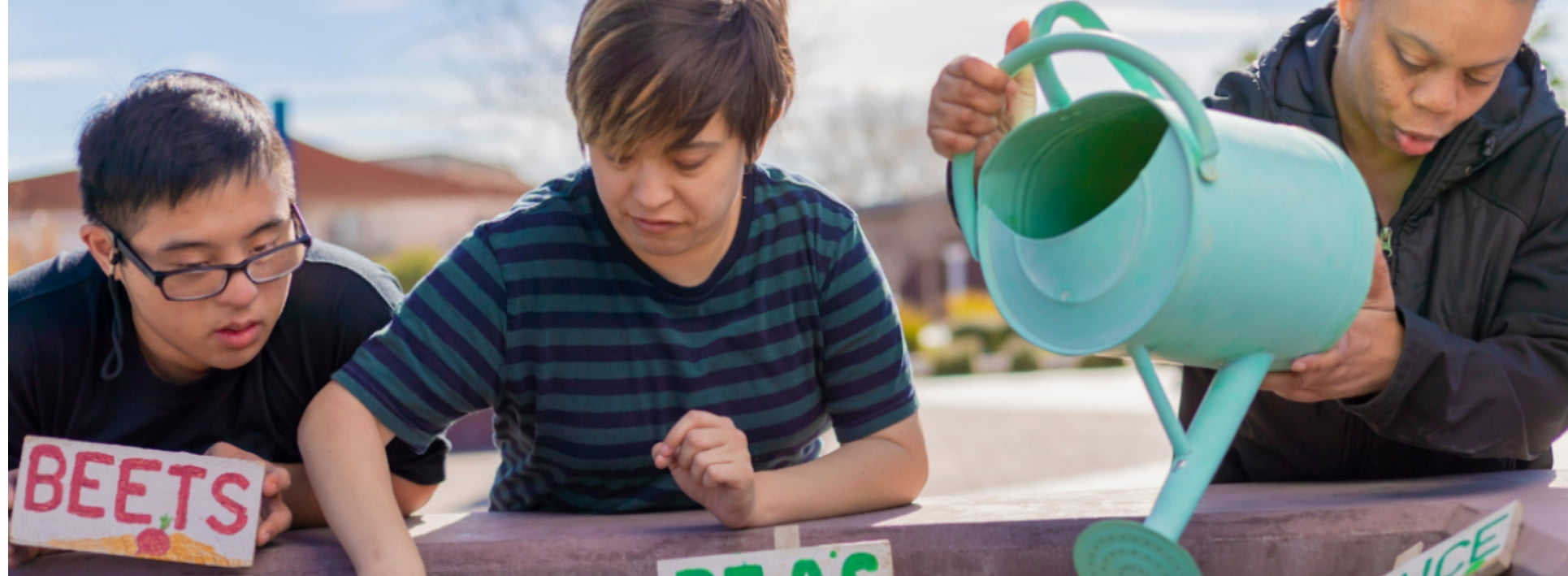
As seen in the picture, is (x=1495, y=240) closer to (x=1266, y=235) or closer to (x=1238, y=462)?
(x=1238, y=462)

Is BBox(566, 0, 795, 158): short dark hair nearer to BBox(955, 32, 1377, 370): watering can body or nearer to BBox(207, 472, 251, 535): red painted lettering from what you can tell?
BBox(955, 32, 1377, 370): watering can body

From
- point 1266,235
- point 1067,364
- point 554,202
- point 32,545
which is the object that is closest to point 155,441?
point 32,545

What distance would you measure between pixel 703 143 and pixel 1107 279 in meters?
0.51

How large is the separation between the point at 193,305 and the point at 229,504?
242 mm

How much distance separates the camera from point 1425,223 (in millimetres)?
1638

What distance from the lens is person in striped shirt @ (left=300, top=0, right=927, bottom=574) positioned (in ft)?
4.73

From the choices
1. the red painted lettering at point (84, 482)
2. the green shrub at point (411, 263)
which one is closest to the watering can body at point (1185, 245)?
the red painted lettering at point (84, 482)

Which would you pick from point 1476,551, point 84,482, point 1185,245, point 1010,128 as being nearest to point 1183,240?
point 1185,245

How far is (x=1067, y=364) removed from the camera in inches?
691

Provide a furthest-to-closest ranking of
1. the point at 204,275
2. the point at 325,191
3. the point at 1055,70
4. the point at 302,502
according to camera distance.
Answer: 1. the point at 325,191
2. the point at 302,502
3. the point at 204,275
4. the point at 1055,70

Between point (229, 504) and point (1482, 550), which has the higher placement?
point (229, 504)

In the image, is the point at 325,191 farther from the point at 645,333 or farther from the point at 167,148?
the point at 645,333

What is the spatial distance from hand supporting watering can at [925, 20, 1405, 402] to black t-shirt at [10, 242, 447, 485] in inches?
30.1

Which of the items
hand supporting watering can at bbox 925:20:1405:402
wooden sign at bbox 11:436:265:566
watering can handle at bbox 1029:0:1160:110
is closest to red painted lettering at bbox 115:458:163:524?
wooden sign at bbox 11:436:265:566
